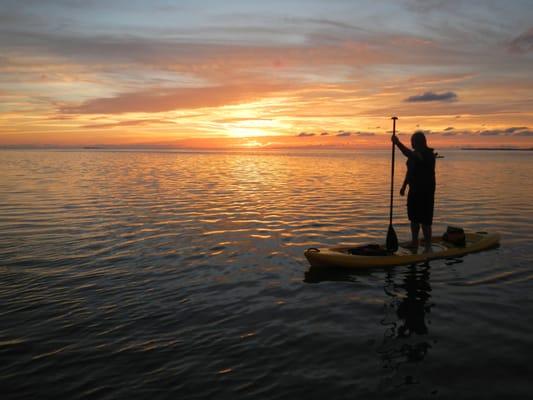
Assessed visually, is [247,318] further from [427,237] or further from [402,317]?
[427,237]

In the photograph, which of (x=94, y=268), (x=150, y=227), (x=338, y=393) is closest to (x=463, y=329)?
(x=338, y=393)

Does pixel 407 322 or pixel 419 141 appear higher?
pixel 419 141

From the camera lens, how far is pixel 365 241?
527 inches

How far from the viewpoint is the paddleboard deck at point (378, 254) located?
394 inches

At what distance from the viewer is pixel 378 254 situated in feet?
34.3

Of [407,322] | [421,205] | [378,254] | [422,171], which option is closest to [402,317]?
[407,322]

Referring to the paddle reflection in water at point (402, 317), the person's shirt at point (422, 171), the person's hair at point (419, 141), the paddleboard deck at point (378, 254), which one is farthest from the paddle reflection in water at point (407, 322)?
the person's hair at point (419, 141)

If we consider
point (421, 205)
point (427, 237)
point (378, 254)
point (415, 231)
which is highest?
point (421, 205)

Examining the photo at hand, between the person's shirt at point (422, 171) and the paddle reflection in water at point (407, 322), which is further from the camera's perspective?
the person's shirt at point (422, 171)

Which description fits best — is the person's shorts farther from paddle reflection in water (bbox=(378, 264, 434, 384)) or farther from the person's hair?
paddle reflection in water (bbox=(378, 264, 434, 384))

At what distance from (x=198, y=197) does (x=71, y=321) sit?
17330 mm

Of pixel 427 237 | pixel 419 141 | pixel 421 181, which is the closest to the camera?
pixel 419 141

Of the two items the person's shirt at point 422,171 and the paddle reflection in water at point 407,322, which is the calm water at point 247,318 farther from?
the person's shirt at point 422,171

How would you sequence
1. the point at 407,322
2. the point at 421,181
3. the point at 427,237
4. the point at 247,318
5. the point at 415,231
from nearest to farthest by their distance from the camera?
1. the point at 407,322
2. the point at 247,318
3. the point at 421,181
4. the point at 427,237
5. the point at 415,231
